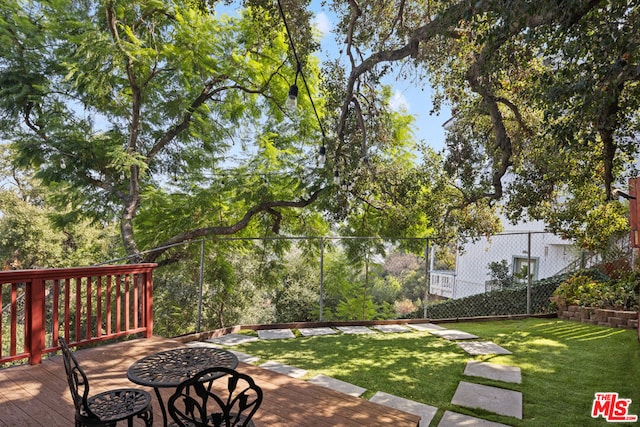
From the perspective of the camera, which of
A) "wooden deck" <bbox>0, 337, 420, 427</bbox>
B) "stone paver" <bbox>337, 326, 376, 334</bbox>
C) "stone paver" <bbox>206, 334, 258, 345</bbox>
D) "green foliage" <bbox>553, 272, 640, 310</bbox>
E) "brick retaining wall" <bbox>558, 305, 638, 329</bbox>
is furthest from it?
"green foliage" <bbox>553, 272, 640, 310</bbox>

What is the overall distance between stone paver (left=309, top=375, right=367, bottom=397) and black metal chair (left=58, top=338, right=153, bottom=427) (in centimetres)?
173

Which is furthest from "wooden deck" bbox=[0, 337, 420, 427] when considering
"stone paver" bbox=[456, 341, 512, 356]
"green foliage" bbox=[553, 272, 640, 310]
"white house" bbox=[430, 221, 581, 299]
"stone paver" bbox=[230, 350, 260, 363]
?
"white house" bbox=[430, 221, 581, 299]

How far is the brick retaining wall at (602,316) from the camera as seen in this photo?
549cm

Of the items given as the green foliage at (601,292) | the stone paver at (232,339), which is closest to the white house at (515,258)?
the green foliage at (601,292)

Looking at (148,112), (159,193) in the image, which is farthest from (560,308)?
(148,112)

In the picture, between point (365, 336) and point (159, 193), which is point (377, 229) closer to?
point (365, 336)

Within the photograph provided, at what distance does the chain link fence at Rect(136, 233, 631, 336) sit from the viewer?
9.44m

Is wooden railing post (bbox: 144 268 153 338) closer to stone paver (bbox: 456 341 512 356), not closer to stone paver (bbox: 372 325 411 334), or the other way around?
stone paver (bbox: 372 325 411 334)

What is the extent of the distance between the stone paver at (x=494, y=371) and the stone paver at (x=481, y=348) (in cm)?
43

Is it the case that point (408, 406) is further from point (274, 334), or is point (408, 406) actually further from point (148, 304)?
point (148, 304)

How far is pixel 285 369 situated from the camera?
3.89 m

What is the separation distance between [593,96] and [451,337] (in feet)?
12.3

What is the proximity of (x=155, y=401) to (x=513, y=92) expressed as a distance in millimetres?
6104

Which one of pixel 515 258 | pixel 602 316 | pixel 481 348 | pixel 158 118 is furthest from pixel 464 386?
pixel 158 118
